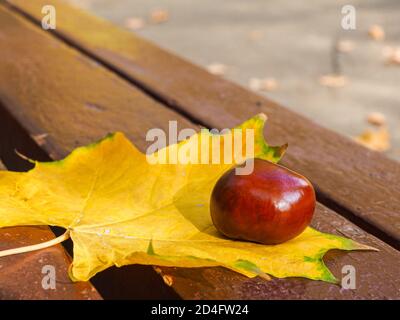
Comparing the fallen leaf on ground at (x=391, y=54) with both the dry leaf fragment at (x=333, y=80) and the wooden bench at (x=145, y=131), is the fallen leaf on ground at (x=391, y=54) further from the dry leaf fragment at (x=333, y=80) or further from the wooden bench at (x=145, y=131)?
the wooden bench at (x=145, y=131)

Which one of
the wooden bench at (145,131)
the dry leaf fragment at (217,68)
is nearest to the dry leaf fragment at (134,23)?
the dry leaf fragment at (217,68)

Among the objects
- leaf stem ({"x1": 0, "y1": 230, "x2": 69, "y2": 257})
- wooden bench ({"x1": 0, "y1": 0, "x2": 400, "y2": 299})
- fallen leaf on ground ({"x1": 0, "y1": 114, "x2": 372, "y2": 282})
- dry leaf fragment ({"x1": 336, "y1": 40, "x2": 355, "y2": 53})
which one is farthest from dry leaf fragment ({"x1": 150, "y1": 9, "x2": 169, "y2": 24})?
leaf stem ({"x1": 0, "y1": 230, "x2": 69, "y2": 257})

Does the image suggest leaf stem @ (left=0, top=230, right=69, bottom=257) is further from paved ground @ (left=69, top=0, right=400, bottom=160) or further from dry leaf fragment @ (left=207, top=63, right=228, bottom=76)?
dry leaf fragment @ (left=207, top=63, right=228, bottom=76)

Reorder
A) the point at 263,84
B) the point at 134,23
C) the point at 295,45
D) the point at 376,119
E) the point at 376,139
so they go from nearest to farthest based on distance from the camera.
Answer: the point at 376,139 < the point at 376,119 < the point at 263,84 < the point at 295,45 < the point at 134,23

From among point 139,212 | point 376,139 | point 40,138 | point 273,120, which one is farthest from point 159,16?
point 139,212

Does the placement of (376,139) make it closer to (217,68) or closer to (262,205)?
(217,68)
